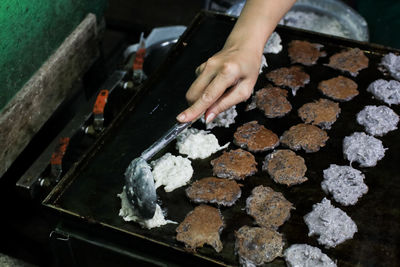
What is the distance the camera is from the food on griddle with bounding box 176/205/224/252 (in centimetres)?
230

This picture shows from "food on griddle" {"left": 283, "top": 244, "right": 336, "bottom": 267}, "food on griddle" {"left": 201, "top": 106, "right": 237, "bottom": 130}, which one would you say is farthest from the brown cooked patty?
"food on griddle" {"left": 283, "top": 244, "right": 336, "bottom": 267}

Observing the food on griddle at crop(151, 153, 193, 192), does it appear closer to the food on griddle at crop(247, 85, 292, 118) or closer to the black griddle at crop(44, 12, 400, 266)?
the black griddle at crop(44, 12, 400, 266)

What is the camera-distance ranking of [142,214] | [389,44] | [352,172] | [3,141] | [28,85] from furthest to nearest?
[389,44]
[28,85]
[3,141]
[352,172]
[142,214]

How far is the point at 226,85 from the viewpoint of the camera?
94.0 inches

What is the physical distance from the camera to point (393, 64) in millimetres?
3172

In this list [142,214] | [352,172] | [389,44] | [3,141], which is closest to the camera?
[142,214]

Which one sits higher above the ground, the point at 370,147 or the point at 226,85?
the point at 226,85

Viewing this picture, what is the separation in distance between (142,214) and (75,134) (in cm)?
102

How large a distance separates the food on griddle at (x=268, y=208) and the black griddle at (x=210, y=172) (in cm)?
4

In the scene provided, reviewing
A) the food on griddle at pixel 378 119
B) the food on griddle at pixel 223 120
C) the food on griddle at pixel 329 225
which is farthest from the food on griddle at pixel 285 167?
the food on griddle at pixel 378 119

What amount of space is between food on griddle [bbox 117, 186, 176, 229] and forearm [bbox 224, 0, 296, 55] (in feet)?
3.17

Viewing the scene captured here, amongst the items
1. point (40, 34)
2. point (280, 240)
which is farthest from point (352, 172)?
point (40, 34)

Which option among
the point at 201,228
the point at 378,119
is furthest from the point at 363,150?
the point at 201,228

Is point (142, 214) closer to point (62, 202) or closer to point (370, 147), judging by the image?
point (62, 202)
